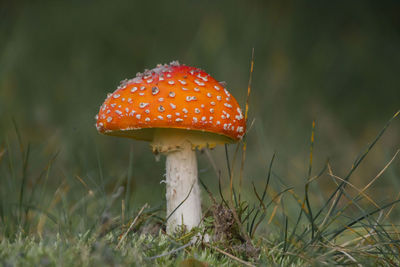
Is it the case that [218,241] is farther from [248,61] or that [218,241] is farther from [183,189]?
[248,61]

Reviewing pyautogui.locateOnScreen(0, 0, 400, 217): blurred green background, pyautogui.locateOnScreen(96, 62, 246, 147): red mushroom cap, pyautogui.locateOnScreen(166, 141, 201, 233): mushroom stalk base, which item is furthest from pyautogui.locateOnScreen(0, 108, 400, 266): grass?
pyautogui.locateOnScreen(0, 0, 400, 217): blurred green background

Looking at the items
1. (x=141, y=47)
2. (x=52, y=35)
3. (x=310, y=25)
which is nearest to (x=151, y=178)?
(x=141, y=47)

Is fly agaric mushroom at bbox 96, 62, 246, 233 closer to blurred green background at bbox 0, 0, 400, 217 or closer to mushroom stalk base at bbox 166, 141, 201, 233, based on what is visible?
mushroom stalk base at bbox 166, 141, 201, 233

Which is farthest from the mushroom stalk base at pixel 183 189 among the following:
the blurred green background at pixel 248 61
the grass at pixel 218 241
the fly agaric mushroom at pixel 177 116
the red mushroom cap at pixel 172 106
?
the blurred green background at pixel 248 61

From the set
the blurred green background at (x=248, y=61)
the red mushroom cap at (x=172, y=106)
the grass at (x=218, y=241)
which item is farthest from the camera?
the blurred green background at (x=248, y=61)

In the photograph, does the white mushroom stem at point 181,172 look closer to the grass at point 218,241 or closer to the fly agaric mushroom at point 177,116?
the fly agaric mushroom at point 177,116

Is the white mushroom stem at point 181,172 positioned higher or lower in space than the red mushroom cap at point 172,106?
lower

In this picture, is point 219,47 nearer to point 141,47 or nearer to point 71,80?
point 141,47

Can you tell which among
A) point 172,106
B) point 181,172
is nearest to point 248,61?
point 181,172

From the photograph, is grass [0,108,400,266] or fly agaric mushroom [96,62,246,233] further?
fly agaric mushroom [96,62,246,233]
